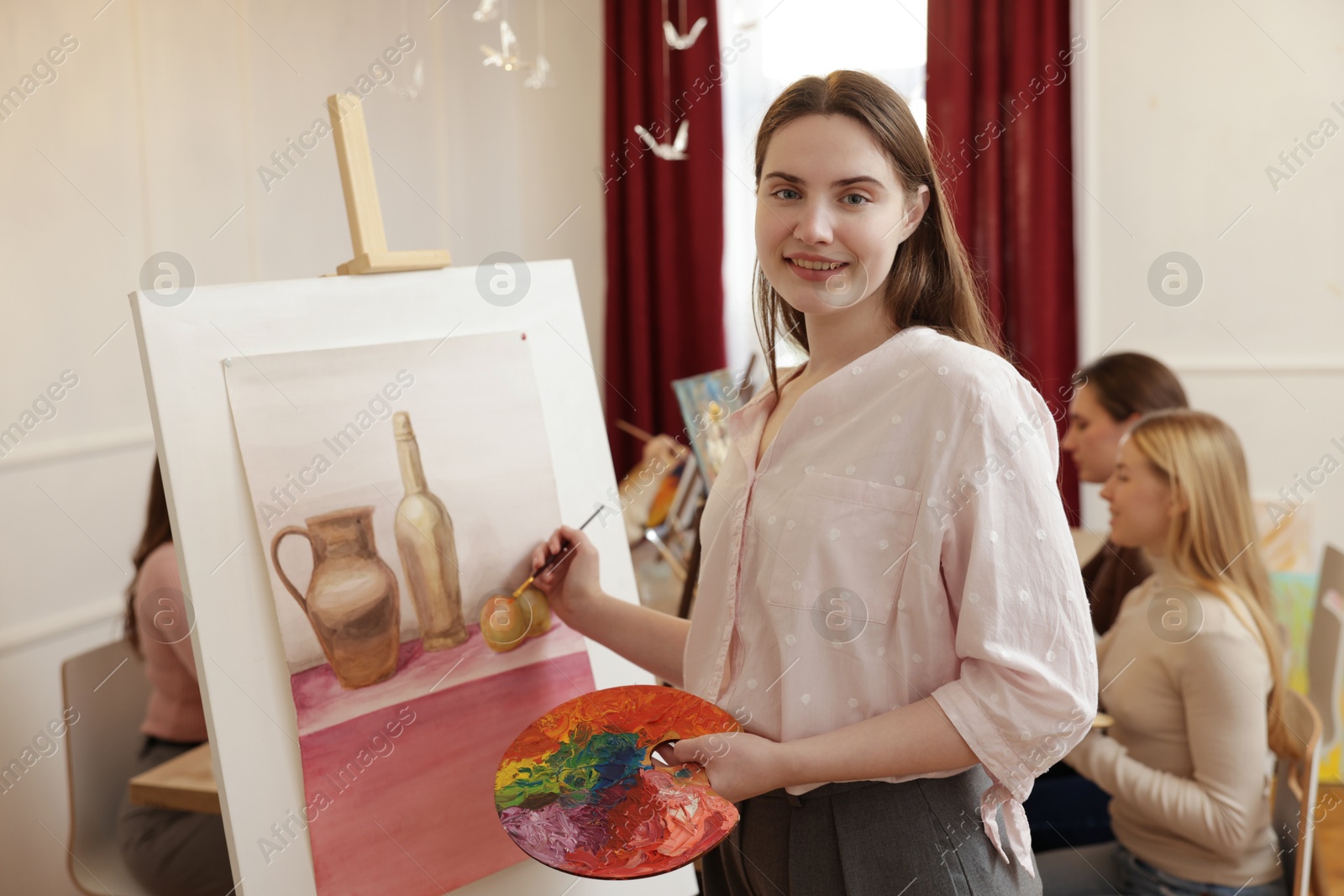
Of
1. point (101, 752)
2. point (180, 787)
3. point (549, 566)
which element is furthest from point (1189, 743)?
point (101, 752)

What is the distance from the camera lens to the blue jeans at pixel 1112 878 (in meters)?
1.79

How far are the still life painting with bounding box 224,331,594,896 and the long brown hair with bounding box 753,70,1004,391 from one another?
1.55 feet

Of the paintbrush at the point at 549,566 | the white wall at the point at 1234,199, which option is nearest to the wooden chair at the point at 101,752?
the paintbrush at the point at 549,566

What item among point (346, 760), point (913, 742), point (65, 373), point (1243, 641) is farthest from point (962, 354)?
point (65, 373)

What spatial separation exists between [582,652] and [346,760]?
0.37 m

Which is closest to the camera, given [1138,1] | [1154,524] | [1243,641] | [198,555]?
[198,555]

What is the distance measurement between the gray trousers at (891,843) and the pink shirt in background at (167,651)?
1.34 m

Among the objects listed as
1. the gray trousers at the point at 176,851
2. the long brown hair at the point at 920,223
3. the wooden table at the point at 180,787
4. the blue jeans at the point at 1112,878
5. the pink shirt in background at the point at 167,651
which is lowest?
the blue jeans at the point at 1112,878

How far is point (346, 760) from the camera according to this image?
49.3 inches

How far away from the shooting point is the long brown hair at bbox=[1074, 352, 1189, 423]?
8.23 ft

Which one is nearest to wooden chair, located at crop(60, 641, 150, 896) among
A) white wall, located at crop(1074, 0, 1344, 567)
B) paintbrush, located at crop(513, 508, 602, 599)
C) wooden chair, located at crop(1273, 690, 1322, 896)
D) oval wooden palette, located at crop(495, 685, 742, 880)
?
paintbrush, located at crop(513, 508, 602, 599)

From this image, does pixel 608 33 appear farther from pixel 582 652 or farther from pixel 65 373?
pixel 582 652

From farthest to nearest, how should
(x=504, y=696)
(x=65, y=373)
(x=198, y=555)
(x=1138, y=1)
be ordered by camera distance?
1. (x=1138, y=1)
2. (x=65, y=373)
3. (x=504, y=696)
4. (x=198, y=555)

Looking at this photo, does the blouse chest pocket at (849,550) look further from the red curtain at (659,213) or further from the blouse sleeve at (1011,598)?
the red curtain at (659,213)
